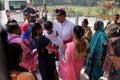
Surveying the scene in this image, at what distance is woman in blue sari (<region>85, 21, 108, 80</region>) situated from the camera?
5.89 metres

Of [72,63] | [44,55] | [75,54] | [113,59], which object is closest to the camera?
[113,59]

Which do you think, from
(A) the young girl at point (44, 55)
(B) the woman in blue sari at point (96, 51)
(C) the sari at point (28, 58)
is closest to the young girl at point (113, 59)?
(A) the young girl at point (44, 55)

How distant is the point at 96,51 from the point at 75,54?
4.19 feet

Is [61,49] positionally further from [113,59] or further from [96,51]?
[113,59]

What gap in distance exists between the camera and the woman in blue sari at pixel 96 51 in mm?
5887

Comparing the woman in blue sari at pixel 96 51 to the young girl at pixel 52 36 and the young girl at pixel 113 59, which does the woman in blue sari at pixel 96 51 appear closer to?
the young girl at pixel 52 36

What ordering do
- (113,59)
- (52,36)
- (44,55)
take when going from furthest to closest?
(52,36), (44,55), (113,59)

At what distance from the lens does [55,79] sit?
5250 mm

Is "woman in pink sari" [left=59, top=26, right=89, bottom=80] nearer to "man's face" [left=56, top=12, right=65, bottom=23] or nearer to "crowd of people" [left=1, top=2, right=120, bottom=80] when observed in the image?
"crowd of people" [left=1, top=2, right=120, bottom=80]

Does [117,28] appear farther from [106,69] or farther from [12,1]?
[12,1]

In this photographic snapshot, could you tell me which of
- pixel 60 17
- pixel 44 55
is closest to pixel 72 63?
pixel 44 55

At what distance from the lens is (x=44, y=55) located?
506cm

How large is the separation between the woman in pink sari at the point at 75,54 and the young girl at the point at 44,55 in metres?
0.25

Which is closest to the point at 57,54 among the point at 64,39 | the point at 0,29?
the point at 64,39
